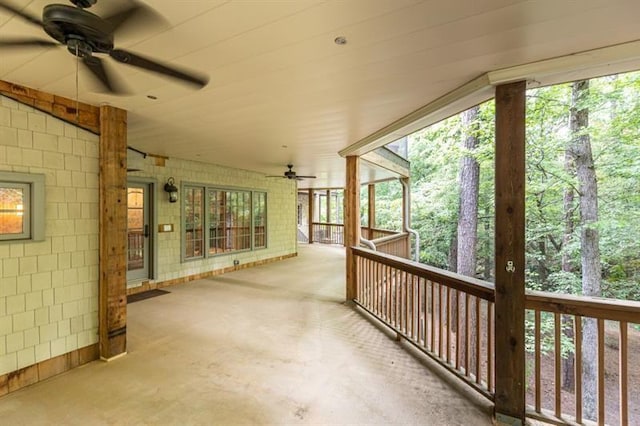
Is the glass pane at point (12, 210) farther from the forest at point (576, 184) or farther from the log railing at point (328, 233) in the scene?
the log railing at point (328, 233)

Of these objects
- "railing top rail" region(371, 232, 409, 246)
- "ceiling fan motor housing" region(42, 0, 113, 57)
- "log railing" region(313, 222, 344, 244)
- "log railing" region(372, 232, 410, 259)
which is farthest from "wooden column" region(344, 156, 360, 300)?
"log railing" region(313, 222, 344, 244)

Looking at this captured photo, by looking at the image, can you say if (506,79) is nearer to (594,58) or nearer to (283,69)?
(594,58)

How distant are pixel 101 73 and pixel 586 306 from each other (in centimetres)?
329

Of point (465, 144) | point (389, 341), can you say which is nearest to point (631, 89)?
point (465, 144)

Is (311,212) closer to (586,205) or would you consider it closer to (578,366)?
(586,205)

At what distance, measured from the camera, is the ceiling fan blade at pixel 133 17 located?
4.17ft

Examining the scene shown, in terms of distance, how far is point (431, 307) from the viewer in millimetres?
3115

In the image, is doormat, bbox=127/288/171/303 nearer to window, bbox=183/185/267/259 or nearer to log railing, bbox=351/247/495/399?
window, bbox=183/185/267/259

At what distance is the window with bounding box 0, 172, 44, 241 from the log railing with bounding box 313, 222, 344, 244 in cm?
1141

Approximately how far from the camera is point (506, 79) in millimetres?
2076

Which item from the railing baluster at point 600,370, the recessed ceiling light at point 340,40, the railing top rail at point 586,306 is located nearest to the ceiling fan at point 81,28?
the recessed ceiling light at point 340,40

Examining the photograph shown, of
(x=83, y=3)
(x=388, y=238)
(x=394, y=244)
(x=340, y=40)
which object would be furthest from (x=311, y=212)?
(x=83, y=3)

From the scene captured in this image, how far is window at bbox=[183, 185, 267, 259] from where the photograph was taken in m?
6.46

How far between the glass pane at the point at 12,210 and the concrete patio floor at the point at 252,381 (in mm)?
1346
